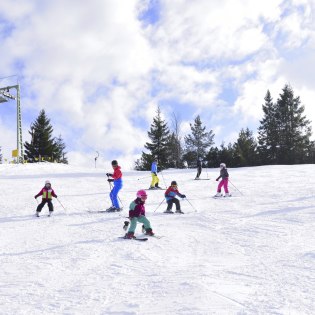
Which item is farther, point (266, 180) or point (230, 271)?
point (266, 180)

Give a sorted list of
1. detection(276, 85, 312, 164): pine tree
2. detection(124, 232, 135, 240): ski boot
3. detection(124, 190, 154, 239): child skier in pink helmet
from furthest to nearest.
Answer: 1. detection(276, 85, 312, 164): pine tree
2. detection(124, 190, 154, 239): child skier in pink helmet
3. detection(124, 232, 135, 240): ski boot

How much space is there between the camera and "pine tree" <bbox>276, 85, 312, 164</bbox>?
49.2 m

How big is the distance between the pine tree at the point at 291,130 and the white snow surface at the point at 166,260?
117 feet

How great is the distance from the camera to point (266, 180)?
21.7 metres

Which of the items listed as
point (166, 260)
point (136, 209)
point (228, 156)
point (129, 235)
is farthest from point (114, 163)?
point (228, 156)

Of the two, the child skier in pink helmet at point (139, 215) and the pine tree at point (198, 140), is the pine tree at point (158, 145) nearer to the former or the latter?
the pine tree at point (198, 140)

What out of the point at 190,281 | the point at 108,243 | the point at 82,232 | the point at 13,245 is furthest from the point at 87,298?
the point at 82,232

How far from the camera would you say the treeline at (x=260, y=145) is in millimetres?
50031

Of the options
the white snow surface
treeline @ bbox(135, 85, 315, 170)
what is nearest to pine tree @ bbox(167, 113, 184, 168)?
treeline @ bbox(135, 85, 315, 170)

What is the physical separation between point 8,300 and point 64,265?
1.85 m

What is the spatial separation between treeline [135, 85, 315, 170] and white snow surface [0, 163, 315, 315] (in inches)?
1399

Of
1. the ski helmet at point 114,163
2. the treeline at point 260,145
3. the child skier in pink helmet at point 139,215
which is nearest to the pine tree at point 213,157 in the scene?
the treeline at point 260,145

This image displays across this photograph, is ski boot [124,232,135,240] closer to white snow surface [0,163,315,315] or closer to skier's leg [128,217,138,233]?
skier's leg [128,217,138,233]

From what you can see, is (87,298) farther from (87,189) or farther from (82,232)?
(87,189)
